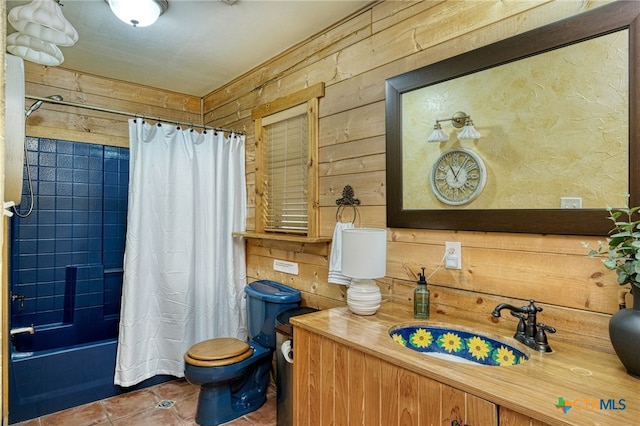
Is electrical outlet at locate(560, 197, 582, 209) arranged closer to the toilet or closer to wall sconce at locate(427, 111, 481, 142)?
wall sconce at locate(427, 111, 481, 142)

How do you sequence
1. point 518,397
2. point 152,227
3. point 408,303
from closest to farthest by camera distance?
point 518,397
point 408,303
point 152,227

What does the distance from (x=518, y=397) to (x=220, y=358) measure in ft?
5.43

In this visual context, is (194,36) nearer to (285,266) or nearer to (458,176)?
(285,266)

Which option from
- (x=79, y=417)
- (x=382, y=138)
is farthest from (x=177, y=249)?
(x=382, y=138)

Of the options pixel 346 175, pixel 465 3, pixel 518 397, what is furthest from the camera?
pixel 346 175

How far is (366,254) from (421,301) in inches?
12.1

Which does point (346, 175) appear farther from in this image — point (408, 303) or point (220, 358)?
point (220, 358)

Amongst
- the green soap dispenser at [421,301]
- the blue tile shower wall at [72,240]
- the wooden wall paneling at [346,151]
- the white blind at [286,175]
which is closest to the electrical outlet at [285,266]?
the white blind at [286,175]

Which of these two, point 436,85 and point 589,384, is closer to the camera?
point 589,384

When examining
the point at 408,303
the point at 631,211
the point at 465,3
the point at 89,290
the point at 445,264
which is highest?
the point at 465,3

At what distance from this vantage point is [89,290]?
303 cm

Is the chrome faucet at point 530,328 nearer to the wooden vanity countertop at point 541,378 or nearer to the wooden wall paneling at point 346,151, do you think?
the wooden vanity countertop at point 541,378

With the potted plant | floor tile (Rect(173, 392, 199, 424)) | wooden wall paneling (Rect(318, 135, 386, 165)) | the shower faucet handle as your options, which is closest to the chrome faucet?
the potted plant

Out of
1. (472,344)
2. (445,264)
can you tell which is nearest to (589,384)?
(472,344)
